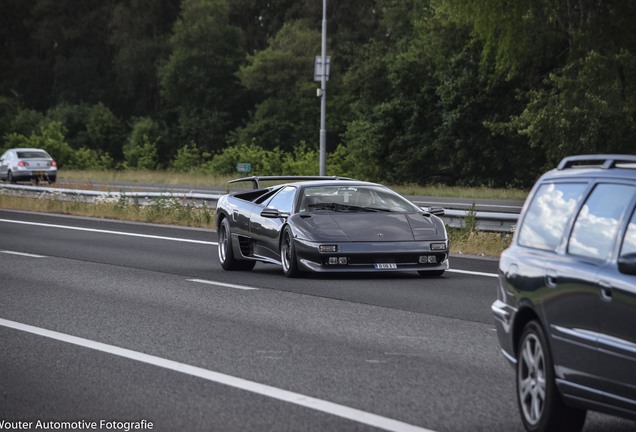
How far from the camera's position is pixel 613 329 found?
267 inches

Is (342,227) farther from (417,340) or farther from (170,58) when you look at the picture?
(170,58)

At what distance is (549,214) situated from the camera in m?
8.01

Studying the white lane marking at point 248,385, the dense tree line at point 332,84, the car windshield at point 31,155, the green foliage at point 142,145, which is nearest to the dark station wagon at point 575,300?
the white lane marking at point 248,385

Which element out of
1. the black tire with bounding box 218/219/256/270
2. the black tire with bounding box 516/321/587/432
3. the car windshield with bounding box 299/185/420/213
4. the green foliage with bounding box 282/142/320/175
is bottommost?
the green foliage with bounding box 282/142/320/175

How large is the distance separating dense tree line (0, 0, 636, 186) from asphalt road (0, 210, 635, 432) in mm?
24678

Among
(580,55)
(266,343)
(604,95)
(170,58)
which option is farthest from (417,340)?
(170,58)

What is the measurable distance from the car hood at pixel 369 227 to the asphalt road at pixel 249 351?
0.56 meters

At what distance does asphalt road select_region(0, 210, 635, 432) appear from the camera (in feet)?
26.6

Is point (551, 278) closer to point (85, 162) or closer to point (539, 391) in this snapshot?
point (539, 391)

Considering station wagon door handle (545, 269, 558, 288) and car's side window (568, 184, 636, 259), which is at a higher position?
car's side window (568, 184, 636, 259)

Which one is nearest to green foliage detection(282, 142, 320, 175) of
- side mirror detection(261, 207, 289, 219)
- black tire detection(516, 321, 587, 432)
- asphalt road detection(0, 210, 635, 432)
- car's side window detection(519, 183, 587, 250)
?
asphalt road detection(0, 210, 635, 432)

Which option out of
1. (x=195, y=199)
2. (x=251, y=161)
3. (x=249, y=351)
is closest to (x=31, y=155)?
(x=251, y=161)

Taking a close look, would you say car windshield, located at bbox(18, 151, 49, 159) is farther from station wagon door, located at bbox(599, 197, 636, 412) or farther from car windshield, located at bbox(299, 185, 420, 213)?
station wagon door, located at bbox(599, 197, 636, 412)

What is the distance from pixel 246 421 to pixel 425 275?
408 inches
